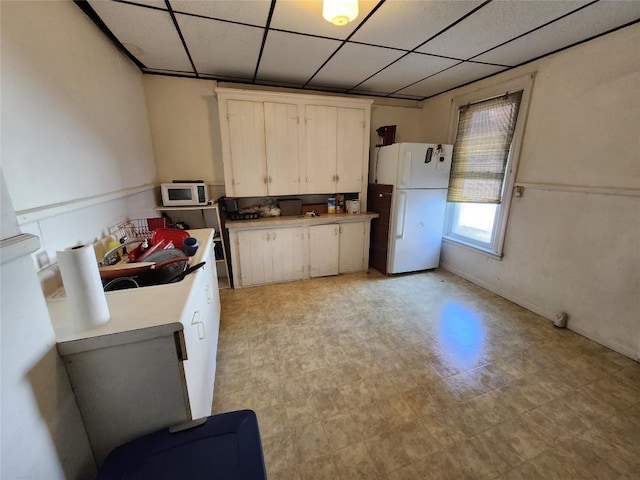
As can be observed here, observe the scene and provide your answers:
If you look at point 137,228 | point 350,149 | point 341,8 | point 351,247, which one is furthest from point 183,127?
point 351,247

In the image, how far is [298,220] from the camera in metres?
3.16

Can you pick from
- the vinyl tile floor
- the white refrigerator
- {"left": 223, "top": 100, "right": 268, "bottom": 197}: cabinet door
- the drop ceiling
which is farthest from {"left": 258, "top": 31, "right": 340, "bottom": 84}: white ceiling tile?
the vinyl tile floor

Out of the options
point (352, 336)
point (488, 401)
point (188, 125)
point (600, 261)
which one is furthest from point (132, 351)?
point (600, 261)

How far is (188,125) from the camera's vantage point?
3037 mm

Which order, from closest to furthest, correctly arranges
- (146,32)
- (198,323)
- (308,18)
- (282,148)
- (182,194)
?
(198,323) < (308,18) < (146,32) < (182,194) < (282,148)

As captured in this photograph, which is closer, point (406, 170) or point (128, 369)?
point (128, 369)

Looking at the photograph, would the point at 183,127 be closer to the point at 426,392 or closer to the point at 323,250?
the point at 323,250

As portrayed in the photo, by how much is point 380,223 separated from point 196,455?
3.11m

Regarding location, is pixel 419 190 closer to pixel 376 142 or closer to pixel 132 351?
pixel 376 142

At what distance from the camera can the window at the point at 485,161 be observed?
267cm

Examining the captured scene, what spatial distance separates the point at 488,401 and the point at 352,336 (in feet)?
3.32

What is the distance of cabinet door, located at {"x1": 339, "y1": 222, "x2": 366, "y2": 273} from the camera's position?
136 inches

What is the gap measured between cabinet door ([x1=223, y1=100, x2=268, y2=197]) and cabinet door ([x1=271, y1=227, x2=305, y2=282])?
0.58 metres

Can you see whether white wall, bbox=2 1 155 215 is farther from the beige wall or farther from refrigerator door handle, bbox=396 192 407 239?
refrigerator door handle, bbox=396 192 407 239
